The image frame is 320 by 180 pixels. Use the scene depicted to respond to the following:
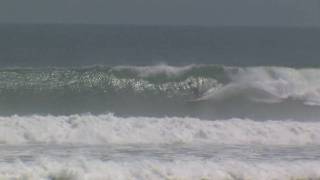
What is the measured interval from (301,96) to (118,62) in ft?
76.6

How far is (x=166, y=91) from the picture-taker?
22234 mm

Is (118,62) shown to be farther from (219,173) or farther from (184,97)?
(219,173)

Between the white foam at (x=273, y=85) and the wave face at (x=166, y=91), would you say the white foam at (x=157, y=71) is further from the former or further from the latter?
the white foam at (x=273, y=85)

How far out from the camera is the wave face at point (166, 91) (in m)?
20.0

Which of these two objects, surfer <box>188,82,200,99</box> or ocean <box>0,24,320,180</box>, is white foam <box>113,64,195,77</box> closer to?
ocean <box>0,24,320,180</box>

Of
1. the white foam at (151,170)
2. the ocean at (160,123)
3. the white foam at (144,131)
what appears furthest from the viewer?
the white foam at (144,131)

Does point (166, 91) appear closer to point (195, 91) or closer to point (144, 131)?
point (195, 91)

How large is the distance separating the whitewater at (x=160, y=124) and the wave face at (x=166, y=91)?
0.10 ft

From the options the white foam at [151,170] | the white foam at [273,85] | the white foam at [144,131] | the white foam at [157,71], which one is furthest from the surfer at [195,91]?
the white foam at [151,170]

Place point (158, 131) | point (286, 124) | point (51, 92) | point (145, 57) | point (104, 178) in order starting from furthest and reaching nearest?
point (145, 57) → point (51, 92) → point (286, 124) → point (158, 131) → point (104, 178)

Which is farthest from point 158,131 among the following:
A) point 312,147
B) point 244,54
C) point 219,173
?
point 244,54

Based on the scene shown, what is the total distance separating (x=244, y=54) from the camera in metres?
56.5

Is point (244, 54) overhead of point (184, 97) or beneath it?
overhead

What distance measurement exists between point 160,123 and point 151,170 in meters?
5.00
